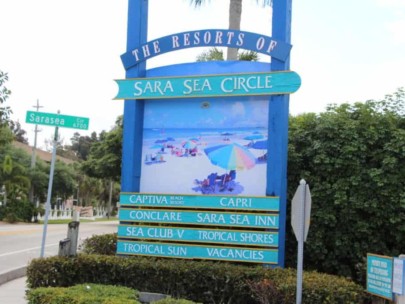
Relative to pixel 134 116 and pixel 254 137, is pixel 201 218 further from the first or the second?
pixel 134 116

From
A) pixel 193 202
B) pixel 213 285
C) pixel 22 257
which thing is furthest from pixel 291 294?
pixel 22 257

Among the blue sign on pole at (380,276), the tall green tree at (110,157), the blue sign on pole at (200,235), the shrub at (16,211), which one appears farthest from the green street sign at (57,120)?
the shrub at (16,211)

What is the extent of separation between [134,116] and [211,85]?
63.8 inches

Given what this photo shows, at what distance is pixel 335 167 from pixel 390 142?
103cm

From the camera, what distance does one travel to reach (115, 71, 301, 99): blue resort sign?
8.69 metres

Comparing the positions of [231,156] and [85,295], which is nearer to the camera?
[85,295]

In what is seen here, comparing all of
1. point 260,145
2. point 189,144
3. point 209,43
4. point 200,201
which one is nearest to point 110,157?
point 189,144

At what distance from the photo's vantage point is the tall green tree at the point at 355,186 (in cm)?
898

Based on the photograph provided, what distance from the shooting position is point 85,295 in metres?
7.14

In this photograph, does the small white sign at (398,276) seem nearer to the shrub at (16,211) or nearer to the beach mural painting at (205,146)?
the beach mural painting at (205,146)

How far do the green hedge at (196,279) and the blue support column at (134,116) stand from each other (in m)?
1.56

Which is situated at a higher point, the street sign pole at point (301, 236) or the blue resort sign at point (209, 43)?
the blue resort sign at point (209, 43)

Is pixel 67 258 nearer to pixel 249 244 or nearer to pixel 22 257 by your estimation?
pixel 249 244

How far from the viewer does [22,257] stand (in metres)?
16.5
